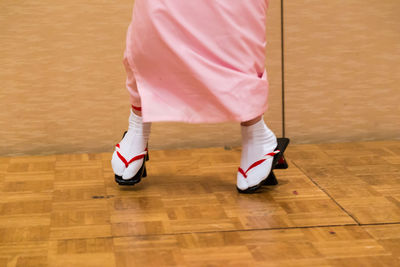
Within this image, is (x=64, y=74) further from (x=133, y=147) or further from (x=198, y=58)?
(x=198, y=58)

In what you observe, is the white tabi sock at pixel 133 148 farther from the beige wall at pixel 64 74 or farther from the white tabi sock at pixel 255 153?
the beige wall at pixel 64 74

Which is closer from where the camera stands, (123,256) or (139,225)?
(123,256)

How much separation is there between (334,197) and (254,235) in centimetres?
32

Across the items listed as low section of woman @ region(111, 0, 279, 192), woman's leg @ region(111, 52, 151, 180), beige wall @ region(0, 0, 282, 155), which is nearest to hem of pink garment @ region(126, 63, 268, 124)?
low section of woman @ region(111, 0, 279, 192)

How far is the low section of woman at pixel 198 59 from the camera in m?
1.37

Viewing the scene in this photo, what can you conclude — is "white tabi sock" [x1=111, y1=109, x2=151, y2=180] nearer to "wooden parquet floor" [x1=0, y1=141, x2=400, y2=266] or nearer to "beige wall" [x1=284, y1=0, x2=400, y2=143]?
"wooden parquet floor" [x1=0, y1=141, x2=400, y2=266]

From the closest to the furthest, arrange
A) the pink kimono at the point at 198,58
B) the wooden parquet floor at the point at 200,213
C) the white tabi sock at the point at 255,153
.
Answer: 1. the wooden parquet floor at the point at 200,213
2. the pink kimono at the point at 198,58
3. the white tabi sock at the point at 255,153

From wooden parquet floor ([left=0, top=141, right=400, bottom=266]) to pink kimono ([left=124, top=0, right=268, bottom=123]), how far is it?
216mm

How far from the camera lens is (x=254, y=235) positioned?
125cm

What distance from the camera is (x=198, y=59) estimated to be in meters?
1.38

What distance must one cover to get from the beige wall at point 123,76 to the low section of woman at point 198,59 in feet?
1.65

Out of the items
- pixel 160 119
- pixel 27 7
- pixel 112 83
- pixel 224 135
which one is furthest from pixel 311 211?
pixel 27 7

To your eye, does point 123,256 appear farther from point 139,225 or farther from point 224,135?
point 224,135

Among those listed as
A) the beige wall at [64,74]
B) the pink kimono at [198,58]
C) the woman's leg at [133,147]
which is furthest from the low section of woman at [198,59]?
the beige wall at [64,74]
